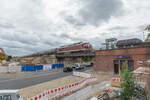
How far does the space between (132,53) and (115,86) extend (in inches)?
383

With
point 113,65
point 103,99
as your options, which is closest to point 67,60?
point 113,65

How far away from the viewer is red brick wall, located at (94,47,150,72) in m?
17.0

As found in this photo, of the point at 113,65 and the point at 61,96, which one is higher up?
the point at 113,65

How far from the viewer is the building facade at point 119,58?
17000mm

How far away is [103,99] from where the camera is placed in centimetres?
744

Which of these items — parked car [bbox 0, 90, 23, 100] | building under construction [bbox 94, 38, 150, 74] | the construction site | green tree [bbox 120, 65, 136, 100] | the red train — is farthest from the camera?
the red train

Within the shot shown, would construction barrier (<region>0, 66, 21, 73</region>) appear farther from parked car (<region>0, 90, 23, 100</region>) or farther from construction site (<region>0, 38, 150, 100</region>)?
parked car (<region>0, 90, 23, 100</region>)

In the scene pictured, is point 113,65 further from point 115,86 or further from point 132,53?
point 115,86

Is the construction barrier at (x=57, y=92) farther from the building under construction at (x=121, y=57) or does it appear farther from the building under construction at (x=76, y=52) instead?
the building under construction at (x=76, y=52)

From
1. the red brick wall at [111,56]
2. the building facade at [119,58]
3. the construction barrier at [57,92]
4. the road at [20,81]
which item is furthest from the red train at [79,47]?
the construction barrier at [57,92]

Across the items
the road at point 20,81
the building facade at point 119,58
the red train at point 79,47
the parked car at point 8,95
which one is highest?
the red train at point 79,47

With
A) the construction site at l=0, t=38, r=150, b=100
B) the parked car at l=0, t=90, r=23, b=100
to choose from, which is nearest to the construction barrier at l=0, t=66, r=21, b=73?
the construction site at l=0, t=38, r=150, b=100

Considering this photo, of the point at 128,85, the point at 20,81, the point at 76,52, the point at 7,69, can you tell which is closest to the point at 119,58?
the point at 128,85

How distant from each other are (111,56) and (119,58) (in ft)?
5.89
